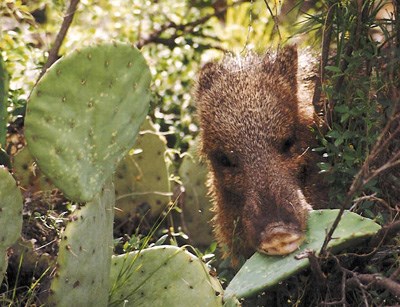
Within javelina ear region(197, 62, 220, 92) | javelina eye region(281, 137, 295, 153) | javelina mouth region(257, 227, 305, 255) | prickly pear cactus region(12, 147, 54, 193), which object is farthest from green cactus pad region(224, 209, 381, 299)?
prickly pear cactus region(12, 147, 54, 193)

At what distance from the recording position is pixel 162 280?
160 inches

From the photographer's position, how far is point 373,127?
4273mm

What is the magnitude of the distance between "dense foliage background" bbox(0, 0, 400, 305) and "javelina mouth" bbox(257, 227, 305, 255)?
141 mm

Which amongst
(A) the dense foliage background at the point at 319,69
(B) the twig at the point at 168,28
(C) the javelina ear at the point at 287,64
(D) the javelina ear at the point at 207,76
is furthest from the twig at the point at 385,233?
(B) the twig at the point at 168,28

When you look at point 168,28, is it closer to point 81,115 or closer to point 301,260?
point 81,115

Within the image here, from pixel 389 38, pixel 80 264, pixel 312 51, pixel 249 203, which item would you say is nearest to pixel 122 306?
pixel 80 264

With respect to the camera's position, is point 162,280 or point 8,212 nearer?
point 8,212

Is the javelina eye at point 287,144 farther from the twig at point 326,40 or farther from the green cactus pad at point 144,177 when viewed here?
the green cactus pad at point 144,177

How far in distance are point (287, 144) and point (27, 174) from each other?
58.0 inches

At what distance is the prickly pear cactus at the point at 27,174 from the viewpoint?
17.2 ft

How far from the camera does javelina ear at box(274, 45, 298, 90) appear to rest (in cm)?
508

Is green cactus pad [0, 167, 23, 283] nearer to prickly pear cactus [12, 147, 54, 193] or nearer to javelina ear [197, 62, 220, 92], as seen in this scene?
prickly pear cactus [12, 147, 54, 193]

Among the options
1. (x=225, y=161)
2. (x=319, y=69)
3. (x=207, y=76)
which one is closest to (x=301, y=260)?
(x=225, y=161)

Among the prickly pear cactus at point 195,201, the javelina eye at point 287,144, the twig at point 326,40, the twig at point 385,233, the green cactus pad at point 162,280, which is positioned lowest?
the prickly pear cactus at point 195,201
